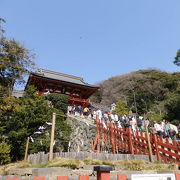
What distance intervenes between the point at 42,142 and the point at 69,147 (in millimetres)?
2246

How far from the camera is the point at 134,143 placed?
6742 mm

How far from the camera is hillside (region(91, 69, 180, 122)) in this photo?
31.1 metres

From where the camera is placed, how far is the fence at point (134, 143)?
219 inches

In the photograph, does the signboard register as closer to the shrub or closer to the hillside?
the shrub

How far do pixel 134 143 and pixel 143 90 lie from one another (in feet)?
98.6

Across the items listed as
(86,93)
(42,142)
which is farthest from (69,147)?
(86,93)

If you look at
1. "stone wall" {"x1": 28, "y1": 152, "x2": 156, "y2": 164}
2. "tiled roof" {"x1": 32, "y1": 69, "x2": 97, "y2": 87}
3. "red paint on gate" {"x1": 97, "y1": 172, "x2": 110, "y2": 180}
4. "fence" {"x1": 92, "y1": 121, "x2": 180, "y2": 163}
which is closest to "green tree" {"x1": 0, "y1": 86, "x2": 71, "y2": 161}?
"fence" {"x1": 92, "y1": 121, "x2": 180, "y2": 163}

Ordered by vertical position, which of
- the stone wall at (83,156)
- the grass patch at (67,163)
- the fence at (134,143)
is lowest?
the grass patch at (67,163)

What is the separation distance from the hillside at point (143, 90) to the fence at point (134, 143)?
2027 centimetres

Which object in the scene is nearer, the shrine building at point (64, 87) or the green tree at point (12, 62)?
the green tree at point (12, 62)

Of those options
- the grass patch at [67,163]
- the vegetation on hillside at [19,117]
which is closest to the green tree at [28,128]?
the vegetation on hillside at [19,117]

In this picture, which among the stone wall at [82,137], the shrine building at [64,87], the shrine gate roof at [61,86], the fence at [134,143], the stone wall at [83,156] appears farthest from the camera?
the shrine building at [64,87]

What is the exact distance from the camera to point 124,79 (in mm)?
41562

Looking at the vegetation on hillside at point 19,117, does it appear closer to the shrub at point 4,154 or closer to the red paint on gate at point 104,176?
the shrub at point 4,154
